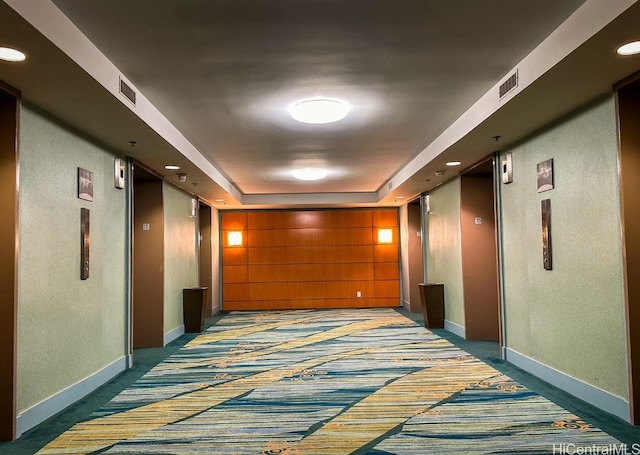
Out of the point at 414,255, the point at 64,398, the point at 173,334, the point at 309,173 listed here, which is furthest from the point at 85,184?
the point at 414,255

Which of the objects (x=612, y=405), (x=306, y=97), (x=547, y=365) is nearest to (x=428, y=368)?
(x=547, y=365)

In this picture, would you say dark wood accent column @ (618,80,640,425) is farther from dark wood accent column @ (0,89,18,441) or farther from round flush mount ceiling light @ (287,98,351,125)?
dark wood accent column @ (0,89,18,441)

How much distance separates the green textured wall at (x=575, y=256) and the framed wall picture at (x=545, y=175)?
0.07 metres

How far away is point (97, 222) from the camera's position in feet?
20.9

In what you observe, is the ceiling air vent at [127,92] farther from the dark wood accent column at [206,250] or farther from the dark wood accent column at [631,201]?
the dark wood accent column at [206,250]

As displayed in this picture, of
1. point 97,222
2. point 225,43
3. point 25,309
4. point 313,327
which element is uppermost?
point 225,43

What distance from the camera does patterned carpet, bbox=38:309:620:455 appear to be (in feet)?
13.2

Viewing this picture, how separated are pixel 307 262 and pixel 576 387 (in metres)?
10.1

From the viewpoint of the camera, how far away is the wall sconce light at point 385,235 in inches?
587

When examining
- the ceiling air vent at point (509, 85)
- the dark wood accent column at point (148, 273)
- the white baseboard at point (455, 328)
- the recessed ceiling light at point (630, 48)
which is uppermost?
the ceiling air vent at point (509, 85)

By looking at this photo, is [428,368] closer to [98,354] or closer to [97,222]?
[98,354]

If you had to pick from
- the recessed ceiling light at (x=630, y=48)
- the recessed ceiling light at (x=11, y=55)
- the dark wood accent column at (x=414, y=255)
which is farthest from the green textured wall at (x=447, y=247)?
the recessed ceiling light at (x=11, y=55)

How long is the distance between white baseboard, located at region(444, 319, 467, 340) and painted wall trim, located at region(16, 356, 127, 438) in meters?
5.41

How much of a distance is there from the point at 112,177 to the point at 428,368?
4.58 meters
